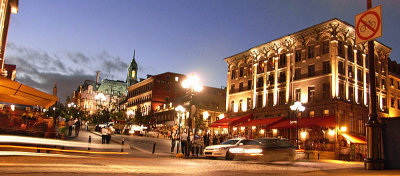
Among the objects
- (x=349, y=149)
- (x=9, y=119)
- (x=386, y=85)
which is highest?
(x=386, y=85)

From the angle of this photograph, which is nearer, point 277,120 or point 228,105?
point 277,120

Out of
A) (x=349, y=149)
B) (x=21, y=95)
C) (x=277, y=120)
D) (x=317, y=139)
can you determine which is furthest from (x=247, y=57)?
(x=21, y=95)

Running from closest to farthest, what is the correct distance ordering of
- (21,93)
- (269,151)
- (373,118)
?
(373,118) → (21,93) → (269,151)

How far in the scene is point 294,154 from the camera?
722 inches

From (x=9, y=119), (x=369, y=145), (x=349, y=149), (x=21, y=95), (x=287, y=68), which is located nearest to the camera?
(x=369, y=145)

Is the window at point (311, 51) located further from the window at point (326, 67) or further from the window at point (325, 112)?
the window at point (325, 112)

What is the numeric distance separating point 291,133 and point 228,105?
567 inches

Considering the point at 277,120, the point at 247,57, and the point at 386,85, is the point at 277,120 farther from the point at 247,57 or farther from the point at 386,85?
the point at 386,85

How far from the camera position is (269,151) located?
17.8m

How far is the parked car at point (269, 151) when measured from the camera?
17.8m

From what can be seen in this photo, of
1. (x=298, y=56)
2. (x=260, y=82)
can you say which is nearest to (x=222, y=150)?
(x=298, y=56)

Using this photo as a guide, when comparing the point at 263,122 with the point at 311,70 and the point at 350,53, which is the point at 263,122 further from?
the point at 350,53

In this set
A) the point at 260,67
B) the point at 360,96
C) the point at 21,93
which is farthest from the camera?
the point at 260,67

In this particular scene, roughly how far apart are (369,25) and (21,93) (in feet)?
48.7
